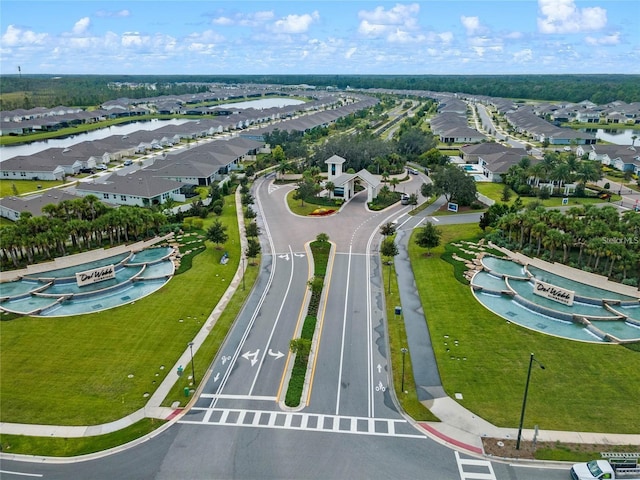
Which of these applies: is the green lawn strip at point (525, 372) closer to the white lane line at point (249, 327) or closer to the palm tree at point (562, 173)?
the white lane line at point (249, 327)

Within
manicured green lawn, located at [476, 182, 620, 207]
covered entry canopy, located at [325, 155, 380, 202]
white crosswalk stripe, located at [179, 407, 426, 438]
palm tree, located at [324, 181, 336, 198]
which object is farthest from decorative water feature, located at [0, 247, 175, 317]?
manicured green lawn, located at [476, 182, 620, 207]

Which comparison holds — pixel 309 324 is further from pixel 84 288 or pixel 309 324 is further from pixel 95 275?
pixel 84 288

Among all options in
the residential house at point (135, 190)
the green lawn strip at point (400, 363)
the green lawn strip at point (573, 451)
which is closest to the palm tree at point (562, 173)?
the green lawn strip at point (400, 363)

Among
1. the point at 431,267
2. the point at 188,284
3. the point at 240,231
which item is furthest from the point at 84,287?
the point at 431,267

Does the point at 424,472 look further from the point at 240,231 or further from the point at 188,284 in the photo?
the point at 240,231

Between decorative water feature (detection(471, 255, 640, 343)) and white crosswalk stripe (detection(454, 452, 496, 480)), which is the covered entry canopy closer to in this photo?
decorative water feature (detection(471, 255, 640, 343))

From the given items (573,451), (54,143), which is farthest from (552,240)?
(54,143)
